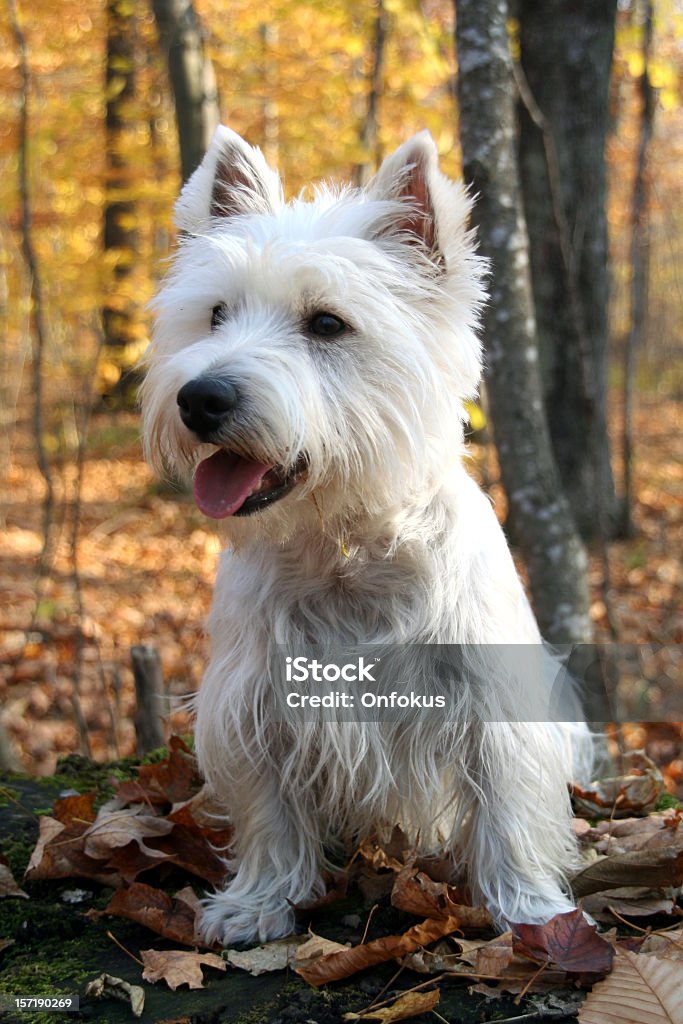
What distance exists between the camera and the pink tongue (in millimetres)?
2289

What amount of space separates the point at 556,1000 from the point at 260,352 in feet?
5.35

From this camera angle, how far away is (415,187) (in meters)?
2.63

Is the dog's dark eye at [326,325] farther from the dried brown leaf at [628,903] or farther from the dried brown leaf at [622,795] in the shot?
the dried brown leaf at [622,795]

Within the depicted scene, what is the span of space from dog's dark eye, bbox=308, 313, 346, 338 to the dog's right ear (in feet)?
2.04

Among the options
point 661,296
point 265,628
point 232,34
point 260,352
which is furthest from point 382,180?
point 661,296

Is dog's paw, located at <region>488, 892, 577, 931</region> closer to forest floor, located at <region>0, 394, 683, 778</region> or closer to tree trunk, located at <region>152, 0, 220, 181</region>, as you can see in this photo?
forest floor, located at <region>0, 394, 683, 778</region>

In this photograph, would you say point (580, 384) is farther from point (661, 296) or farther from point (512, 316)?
point (661, 296)

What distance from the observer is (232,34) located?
8.96 metres

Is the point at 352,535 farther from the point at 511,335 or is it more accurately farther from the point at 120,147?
the point at 120,147

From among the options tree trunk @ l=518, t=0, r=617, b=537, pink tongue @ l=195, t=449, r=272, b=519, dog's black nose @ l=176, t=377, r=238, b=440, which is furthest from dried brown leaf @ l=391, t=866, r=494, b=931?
tree trunk @ l=518, t=0, r=617, b=537

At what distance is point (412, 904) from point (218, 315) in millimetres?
1655

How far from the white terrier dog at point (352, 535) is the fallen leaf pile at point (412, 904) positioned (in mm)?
114

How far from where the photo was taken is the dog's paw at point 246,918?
252 centimetres

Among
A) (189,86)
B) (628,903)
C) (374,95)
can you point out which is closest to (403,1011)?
(628,903)
